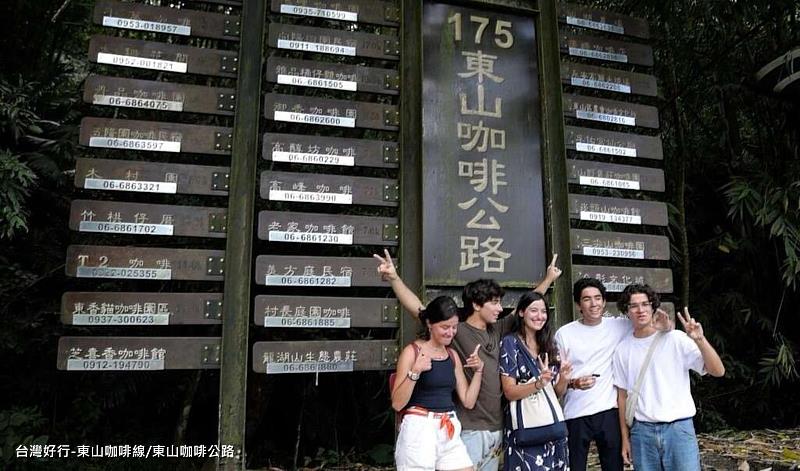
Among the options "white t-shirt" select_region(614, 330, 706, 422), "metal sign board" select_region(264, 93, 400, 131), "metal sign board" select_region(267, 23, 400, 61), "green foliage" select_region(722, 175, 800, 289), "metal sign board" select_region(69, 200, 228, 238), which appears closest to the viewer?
"white t-shirt" select_region(614, 330, 706, 422)

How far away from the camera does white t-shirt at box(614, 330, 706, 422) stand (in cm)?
261

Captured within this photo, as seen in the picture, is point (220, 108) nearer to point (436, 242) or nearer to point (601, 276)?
point (436, 242)

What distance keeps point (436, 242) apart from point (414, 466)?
147 cm

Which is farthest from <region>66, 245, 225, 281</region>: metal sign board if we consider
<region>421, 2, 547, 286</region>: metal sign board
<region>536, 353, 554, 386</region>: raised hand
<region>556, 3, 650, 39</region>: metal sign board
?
<region>556, 3, 650, 39</region>: metal sign board

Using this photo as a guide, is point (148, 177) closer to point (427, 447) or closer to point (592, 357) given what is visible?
point (427, 447)

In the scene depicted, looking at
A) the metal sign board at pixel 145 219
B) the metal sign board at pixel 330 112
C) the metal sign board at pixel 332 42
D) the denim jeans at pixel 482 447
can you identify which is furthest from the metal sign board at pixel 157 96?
the denim jeans at pixel 482 447

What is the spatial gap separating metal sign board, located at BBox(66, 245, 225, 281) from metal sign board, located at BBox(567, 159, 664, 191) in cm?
235

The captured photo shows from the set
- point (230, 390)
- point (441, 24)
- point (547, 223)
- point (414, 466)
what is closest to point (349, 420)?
point (230, 390)

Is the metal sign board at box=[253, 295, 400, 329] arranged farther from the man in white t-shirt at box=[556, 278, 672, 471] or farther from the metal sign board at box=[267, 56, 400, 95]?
the metal sign board at box=[267, 56, 400, 95]

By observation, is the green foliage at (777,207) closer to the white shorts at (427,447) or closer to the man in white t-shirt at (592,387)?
the man in white t-shirt at (592,387)

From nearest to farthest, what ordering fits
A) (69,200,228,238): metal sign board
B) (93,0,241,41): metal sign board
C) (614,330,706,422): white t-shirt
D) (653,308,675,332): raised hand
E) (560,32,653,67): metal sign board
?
(614,330,706,422): white t-shirt → (653,308,675,332): raised hand → (69,200,228,238): metal sign board → (93,0,241,41): metal sign board → (560,32,653,67): metal sign board

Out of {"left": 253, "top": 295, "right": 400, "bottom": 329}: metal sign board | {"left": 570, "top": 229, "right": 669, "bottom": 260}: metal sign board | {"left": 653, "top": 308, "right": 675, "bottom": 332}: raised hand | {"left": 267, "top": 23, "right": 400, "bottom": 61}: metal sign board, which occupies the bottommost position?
{"left": 653, "top": 308, "right": 675, "bottom": 332}: raised hand

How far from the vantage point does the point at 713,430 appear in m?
5.72

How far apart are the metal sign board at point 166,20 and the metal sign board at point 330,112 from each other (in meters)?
0.49
